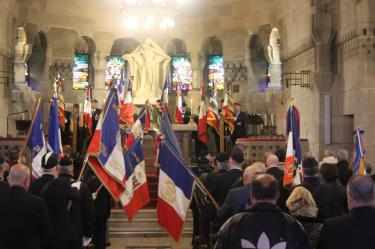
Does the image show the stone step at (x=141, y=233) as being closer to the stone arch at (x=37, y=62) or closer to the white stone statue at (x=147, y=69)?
the white stone statue at (x=147, y=69)

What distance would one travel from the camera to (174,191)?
905cm

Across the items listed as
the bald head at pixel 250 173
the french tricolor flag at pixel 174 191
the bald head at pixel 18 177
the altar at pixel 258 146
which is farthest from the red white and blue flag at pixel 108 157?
the altar at pixel 258 146

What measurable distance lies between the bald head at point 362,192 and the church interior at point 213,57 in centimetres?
1229

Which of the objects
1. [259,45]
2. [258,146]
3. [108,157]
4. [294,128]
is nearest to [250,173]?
[108,157]

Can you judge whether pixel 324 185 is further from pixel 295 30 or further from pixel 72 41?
pixel 72 41

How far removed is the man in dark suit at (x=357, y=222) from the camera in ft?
14.7

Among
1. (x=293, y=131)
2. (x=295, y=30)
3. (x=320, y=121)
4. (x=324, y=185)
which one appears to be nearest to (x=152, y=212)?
(x=293, y=131)

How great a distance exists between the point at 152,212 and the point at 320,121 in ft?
22.3

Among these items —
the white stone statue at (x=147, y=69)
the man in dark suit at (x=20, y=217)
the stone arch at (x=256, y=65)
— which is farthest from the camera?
the stone arch at (x=256, y=65)

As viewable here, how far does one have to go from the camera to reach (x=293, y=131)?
10102 millimetres

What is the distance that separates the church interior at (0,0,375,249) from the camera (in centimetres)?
1820

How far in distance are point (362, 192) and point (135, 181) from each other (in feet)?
21.9

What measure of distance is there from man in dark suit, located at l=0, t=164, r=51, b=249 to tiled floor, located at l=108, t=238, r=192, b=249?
6493 millimetres

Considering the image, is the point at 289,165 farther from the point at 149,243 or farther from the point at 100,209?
the point at 149,243
